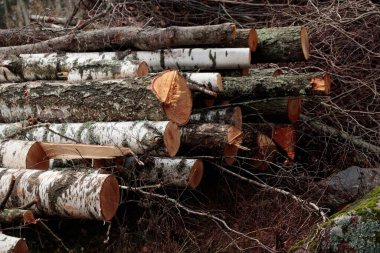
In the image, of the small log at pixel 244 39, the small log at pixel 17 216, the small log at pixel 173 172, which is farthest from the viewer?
the small log at pixel 244 39

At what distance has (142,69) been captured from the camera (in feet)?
19.4

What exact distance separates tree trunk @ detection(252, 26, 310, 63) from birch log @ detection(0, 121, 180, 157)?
180cm

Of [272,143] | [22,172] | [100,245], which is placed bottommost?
[100,245]

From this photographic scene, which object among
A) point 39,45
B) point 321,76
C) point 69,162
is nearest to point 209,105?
point 321,76

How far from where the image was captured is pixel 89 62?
249 inches

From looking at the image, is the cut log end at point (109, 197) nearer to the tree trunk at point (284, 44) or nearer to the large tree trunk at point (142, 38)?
the large tree trunk at point (142, 38)

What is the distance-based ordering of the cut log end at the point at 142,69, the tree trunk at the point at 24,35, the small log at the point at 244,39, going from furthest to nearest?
the tree trunk at the point at 24,35 → the small log at the point at 244,39 → the cut log end at the point at 142,69

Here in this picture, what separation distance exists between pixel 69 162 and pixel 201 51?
6.10ft

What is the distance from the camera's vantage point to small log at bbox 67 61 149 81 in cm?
589

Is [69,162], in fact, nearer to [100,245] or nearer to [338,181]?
[100,245]

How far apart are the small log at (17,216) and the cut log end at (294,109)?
9.92 feet

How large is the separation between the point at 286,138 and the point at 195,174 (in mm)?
1371

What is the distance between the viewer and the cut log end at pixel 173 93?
17.2 ft

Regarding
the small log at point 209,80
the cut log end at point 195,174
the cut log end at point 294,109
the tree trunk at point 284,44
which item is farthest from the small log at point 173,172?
the tree trunk at point 284,44
